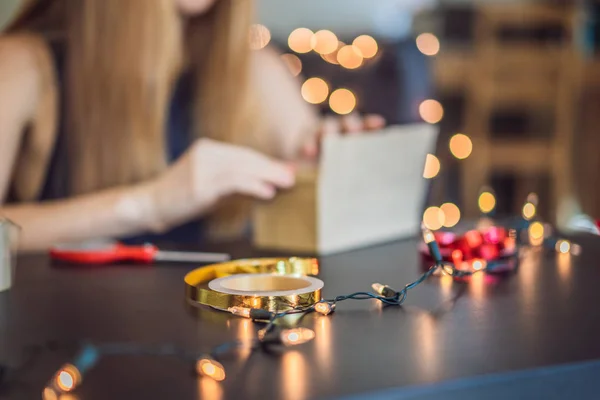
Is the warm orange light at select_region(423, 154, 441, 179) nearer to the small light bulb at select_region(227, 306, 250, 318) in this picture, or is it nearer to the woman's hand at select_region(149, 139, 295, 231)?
the woman's hand at select_region(149, 139, 295, 231)

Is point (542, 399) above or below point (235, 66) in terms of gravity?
below

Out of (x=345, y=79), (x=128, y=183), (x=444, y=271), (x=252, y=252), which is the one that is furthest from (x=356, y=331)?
(x=345, y=79)

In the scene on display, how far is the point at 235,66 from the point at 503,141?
7.06ft

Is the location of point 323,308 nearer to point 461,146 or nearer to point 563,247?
point 563,247

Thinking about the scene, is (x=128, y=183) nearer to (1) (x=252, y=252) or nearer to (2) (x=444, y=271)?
(1) (x=252, y=252)

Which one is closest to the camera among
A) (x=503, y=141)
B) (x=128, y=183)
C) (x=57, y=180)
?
(x=128, y=183)

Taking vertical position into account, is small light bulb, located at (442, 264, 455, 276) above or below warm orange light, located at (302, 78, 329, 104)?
below

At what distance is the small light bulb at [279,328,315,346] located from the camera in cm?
43

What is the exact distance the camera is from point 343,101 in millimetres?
2312

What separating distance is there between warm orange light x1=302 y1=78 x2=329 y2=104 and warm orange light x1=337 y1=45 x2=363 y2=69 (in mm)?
100

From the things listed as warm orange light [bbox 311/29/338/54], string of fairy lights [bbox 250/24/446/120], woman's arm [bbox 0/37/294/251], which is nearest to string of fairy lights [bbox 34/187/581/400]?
woman's arm [bbox 0/37/294/251]

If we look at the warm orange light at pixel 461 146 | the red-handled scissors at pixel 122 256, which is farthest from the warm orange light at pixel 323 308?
the warm orange light at pixel 461 146

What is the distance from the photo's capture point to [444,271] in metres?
0.65

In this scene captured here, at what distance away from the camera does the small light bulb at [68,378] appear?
13.6 inches
